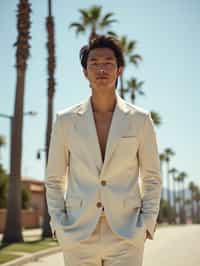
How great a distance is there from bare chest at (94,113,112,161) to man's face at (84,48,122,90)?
0.20m

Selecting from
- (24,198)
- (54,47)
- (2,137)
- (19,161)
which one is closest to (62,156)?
(19,161)

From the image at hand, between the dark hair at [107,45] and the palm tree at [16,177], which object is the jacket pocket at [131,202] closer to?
the dark hair at [107,45]

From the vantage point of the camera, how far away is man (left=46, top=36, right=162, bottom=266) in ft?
10.4

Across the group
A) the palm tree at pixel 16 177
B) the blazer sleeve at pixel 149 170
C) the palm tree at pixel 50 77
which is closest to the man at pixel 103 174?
the blazer sleeve at pixel 149 170

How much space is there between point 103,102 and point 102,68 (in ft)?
0.79

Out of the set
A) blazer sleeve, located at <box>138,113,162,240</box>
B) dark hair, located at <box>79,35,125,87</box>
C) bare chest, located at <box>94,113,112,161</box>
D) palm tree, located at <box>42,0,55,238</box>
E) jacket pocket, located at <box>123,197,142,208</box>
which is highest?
palm tree, located at <box>42,0,55,238</box>

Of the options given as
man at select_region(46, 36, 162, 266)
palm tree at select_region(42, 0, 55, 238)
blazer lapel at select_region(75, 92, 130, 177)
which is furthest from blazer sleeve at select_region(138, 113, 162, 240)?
palm tree at select_region(42, 0, 55, 238)

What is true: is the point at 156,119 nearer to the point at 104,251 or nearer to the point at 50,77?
the point at 50,77

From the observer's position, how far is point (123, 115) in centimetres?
342

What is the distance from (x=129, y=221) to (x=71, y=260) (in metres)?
0.43

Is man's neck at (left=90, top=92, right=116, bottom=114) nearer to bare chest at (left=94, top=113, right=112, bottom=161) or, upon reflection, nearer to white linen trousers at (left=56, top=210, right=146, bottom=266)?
bare chest at (left=94, top=113, right=112, bottom=161)

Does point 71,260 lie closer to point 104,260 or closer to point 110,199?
point 104,260

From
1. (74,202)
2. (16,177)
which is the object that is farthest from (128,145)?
(16,177)

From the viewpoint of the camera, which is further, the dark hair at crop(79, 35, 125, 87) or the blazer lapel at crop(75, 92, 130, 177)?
the dark hair at crop(79, 35, 125, 87)
